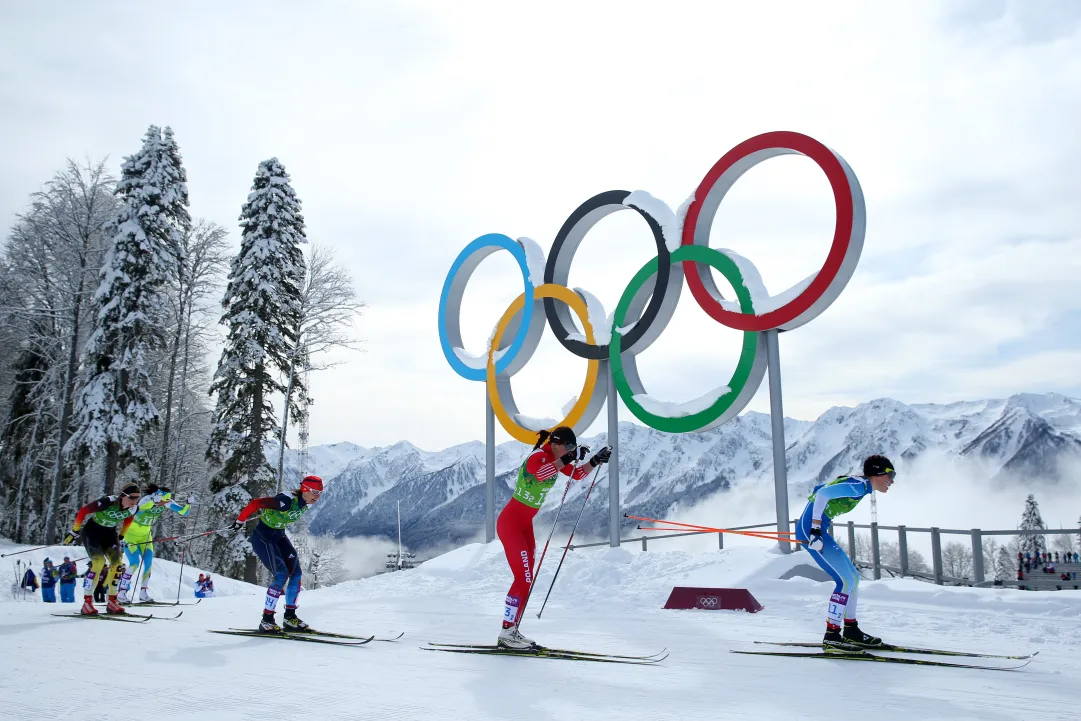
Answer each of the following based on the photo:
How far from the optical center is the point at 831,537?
7.04 meters

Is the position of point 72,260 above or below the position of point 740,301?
above

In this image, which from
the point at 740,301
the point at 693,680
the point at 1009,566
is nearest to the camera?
the point at 693,680

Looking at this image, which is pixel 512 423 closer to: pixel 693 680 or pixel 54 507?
pixel 693 680

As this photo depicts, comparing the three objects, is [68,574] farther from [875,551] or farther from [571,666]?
[875,551]

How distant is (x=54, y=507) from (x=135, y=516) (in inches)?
533

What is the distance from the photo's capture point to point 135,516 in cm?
1250

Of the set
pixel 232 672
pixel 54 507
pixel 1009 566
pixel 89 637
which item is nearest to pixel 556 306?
pixel 89 637

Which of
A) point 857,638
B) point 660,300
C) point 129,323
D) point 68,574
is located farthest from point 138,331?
point 857,638

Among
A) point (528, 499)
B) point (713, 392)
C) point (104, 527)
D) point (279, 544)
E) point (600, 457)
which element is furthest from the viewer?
point (713, 392)

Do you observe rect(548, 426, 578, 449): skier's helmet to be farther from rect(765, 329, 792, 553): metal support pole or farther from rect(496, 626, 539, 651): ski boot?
rect(765, 329, 792, 553): metal support pole

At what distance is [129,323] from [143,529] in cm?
1358

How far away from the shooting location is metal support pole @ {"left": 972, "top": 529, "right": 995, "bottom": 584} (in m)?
11.2

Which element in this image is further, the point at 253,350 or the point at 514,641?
the point at 253,350

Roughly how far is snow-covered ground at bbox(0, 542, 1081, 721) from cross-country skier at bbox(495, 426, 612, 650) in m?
0.72
